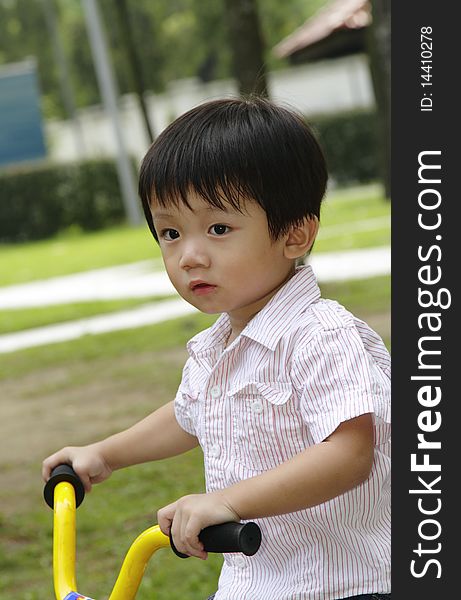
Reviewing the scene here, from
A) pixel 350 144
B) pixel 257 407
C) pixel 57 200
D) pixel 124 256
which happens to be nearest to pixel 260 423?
pixel 257 407

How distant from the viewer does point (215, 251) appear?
74.7 inches

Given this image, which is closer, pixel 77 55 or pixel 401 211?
pixel 401 211

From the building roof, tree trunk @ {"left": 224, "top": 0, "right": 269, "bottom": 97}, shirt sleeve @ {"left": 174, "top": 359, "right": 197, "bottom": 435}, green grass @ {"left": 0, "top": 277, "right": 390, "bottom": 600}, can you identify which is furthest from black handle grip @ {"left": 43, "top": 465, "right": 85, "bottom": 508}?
the building roof

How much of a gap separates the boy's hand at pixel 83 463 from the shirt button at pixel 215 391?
305mm

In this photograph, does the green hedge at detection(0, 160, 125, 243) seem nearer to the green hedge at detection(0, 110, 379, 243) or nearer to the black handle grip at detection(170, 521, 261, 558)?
the green hedge at detection(0, 110, 379, 243)

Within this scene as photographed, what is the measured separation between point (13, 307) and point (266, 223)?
34.0 feet

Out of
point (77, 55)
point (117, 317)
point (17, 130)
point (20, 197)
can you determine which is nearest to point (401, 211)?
point (117, 317)

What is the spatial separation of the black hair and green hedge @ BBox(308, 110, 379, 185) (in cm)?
2554

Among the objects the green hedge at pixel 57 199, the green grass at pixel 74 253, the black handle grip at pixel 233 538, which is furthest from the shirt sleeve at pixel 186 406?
the green hedge at pixel 57 199

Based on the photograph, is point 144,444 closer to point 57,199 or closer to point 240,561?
point 240,561

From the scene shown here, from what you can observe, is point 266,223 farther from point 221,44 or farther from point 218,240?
point 221,44

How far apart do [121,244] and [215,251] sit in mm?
17282

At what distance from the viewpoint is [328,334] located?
186 cm

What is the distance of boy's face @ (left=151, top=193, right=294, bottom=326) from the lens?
1.90m
